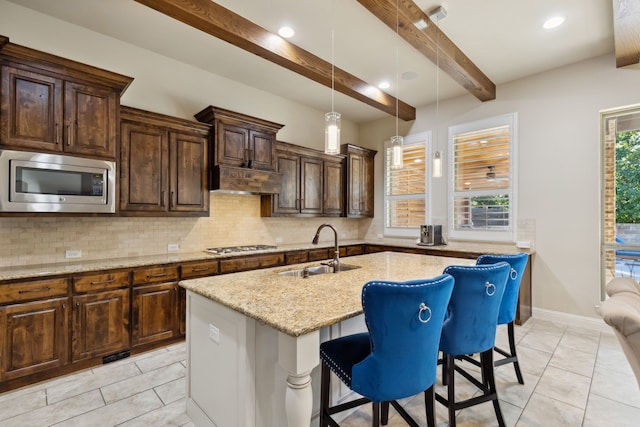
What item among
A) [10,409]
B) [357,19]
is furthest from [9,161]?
[357,19]

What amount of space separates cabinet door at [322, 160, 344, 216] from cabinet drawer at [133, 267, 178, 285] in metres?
2.57

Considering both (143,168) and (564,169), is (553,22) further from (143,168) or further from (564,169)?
(143,168)

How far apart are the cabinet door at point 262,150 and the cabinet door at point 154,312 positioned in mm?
1782

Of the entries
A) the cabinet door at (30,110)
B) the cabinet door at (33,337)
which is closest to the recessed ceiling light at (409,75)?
the cabinet door at (30,110)

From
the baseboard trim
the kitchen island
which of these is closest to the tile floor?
the kitchen island

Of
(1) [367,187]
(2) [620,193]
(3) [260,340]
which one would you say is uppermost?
(1) [367,187]

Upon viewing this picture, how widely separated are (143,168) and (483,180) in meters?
4.42

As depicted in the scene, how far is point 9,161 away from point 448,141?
5116mm

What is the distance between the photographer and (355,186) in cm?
557

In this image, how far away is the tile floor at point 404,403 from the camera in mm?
2055

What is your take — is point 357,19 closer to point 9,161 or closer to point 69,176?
point 69,176

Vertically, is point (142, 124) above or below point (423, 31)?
below

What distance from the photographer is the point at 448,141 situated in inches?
193

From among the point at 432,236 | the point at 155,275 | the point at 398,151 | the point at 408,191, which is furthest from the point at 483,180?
the point at 155,275
